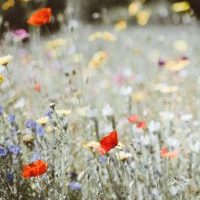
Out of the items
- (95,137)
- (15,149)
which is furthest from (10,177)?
(95,137)

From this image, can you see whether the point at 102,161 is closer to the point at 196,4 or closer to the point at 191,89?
the point at 191,89

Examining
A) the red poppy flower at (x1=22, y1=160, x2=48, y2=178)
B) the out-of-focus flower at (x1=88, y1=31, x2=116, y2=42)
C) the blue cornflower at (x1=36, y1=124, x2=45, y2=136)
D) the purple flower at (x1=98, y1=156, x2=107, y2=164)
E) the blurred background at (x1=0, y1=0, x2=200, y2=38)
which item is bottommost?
the blurred background at (x1=0, y1=0, x2=200, y2=38)

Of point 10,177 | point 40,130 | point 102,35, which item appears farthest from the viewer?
point 102,35

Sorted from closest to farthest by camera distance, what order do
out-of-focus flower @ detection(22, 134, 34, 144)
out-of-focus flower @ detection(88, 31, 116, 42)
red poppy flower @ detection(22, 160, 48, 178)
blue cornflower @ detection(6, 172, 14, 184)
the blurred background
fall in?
red poppy flower @ detection(22, 160, 48, 178), blue cornflower @ detection(6, 172, 14, 184), out-of-focus flower @ detection(22, 134, 34, 144), out-of-focus flower @ detection(88, 31, 116, 42), the blurred background

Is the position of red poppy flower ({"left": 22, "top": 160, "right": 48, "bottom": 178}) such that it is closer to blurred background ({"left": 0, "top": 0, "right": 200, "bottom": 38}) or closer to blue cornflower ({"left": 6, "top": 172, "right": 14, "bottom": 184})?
blue cornflower ({"left": 6, "top": 172, "right": 14, "bottom": 184})

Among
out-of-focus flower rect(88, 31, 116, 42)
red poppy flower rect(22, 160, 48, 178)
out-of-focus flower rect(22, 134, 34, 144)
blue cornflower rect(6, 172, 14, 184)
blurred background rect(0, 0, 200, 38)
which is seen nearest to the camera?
red poppy flower rect(22, 160, 48, 178)

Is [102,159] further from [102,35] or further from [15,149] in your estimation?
[102,35]

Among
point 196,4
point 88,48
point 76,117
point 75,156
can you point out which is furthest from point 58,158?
point 196,4

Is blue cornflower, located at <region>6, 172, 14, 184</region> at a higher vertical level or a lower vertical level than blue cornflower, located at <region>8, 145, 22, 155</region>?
lower

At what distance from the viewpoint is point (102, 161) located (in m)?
2.40

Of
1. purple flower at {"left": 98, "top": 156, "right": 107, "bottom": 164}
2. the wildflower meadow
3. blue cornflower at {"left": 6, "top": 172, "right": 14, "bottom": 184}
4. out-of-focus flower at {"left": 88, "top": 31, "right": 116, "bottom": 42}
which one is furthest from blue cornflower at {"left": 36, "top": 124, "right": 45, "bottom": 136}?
out-of-focus flower at {"left": 88, "top": 31, "right": 116, "bottom": 42}

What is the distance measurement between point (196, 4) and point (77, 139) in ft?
27.3

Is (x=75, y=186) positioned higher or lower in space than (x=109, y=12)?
higher

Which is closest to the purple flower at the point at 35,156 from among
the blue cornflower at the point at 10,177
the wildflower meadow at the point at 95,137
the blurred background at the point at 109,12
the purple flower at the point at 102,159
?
the wildflower meadow at the point at 95,137
